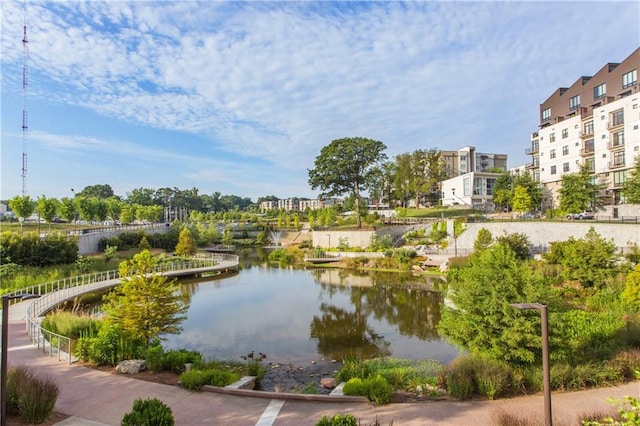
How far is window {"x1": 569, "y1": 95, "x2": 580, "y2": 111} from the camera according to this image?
4495 cm

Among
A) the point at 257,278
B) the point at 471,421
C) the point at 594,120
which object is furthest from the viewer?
the point at 594,120

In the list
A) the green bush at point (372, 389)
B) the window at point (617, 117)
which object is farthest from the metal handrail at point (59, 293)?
the window at point (617, 117)

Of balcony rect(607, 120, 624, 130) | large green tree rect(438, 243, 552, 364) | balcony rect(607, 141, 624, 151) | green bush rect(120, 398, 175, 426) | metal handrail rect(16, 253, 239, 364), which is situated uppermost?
balcony rect(607, 120, 624, 130)

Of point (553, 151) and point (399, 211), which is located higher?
point (553, 151)

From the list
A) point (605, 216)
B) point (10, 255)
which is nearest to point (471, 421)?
point (10, 255)

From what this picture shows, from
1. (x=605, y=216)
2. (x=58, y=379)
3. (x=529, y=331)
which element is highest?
(x=605, y=216)

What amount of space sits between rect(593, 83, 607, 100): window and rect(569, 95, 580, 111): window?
2.42 metres

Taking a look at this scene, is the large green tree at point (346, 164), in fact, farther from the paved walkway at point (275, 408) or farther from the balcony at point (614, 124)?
the paved walkway at point (275, 408)

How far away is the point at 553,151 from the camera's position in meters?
47.1

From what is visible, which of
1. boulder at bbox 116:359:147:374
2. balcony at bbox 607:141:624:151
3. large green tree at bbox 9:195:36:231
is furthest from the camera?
balcony at bbox 607:141:624:151

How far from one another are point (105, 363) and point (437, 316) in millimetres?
14271

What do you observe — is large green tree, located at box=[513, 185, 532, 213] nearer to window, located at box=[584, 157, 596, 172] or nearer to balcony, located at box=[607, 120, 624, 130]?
window, located at box=[584, 157, 596, 172]

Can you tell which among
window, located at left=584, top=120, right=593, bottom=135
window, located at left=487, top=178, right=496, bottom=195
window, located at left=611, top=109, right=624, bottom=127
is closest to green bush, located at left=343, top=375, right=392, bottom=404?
window, located at left=611, top=109, right=624, bottom=127

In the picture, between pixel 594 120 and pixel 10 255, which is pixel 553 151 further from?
pixel 10 255
